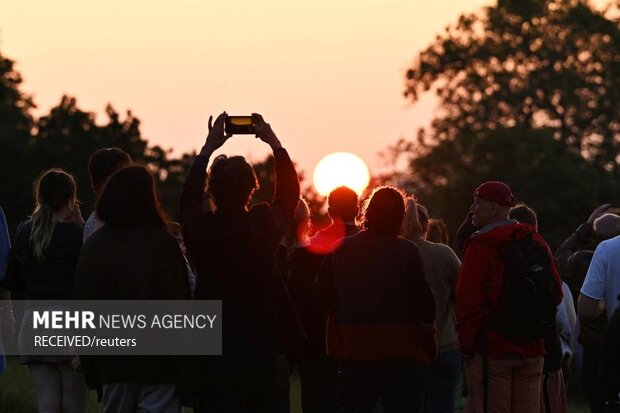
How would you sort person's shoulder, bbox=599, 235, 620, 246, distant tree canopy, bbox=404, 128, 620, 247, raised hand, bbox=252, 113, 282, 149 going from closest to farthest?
1. raised hand, bbox=252, 113, 282, 149
2. person's shoulder, bbox=599, 235, 620, 246
3. distant tree canopy, bbox=404, 128, 620, 247

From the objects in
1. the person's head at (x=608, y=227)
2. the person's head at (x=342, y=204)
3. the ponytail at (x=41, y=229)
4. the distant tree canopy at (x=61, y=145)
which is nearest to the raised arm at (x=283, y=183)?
the ponytail at (x=41, y=229)

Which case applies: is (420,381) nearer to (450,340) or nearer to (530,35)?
(450,340)

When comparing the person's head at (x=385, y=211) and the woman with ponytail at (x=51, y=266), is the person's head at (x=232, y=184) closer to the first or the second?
the person's head at (x=385, y=211)

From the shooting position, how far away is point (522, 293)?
31.4 ft

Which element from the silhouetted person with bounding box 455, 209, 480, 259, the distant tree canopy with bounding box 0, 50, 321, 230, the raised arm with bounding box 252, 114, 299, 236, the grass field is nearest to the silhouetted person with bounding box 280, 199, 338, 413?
the silhouetted person with bounding box 455, 209, 480, 259

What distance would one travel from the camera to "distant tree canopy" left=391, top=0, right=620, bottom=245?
61000 millimetres

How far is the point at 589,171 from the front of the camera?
192 feet

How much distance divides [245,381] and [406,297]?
4.65 feet

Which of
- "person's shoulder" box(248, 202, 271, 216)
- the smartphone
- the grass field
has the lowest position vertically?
the grass field

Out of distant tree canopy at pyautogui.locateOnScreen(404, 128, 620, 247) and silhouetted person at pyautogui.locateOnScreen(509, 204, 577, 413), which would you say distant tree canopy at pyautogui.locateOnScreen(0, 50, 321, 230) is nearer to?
distant tree canopy at pyautogui.locateOnScreen(404, 128, 620, 247)

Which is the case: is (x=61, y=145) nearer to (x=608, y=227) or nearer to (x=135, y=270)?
(x=608, y=227)

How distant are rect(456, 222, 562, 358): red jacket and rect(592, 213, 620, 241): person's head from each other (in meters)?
2.52

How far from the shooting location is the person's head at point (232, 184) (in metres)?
7.84

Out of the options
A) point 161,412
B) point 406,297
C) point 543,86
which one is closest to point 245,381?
point 161,412
